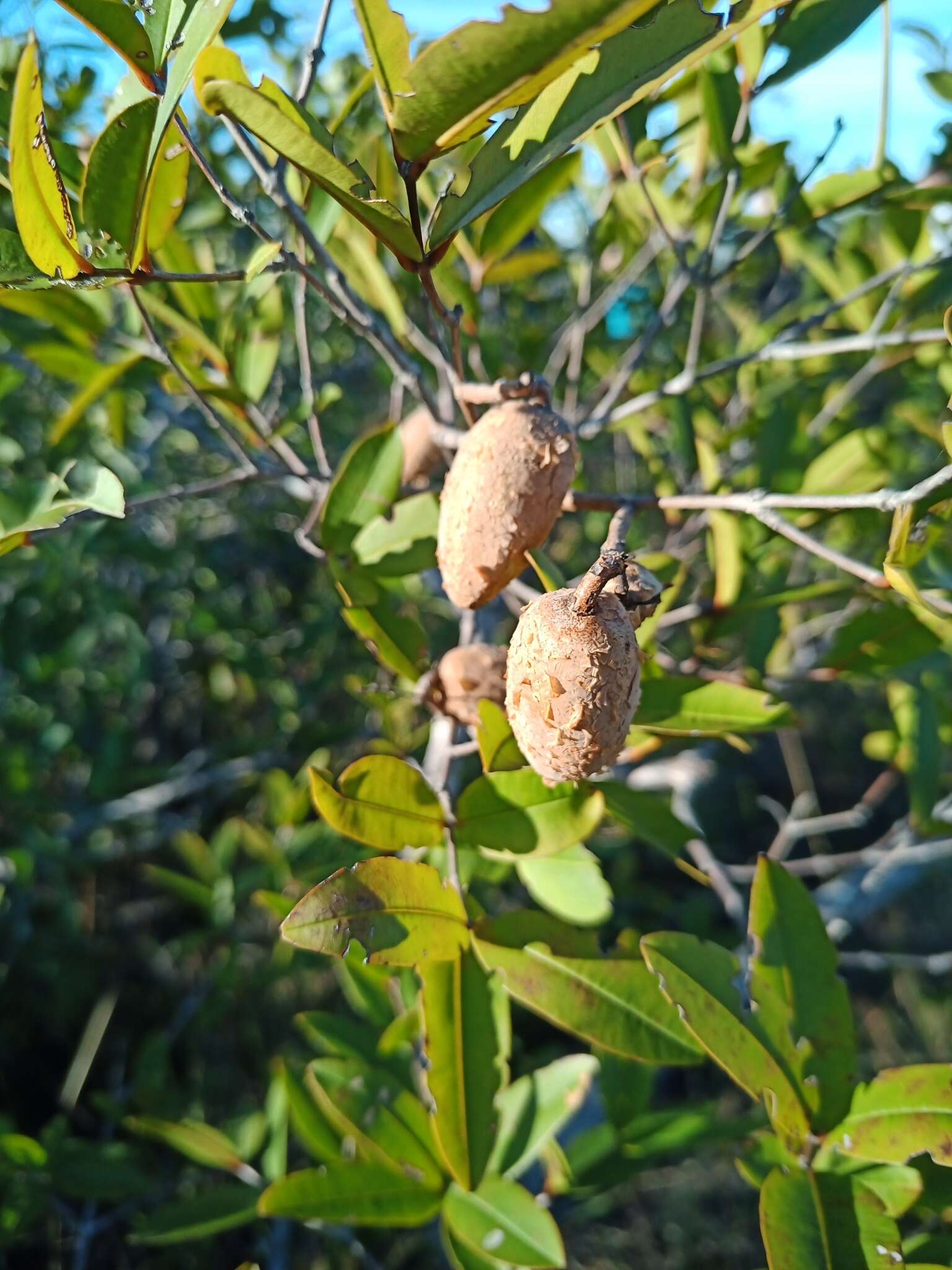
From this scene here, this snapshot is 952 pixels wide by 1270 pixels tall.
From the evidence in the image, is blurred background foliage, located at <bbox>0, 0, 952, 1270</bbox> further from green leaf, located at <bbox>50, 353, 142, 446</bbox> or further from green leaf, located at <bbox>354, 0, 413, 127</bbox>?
green leaf, located at <bbox>354, 0, 413, 127</bbox>

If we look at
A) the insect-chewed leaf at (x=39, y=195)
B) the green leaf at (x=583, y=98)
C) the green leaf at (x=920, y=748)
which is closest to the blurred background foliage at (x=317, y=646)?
the green leaf at (x=920, y=748)

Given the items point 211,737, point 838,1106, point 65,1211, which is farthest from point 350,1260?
point 838,1106

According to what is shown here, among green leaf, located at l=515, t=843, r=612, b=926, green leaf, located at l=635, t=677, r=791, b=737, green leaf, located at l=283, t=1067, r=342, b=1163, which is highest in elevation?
green leaf, located at l=635, t=677, r=791, b=737

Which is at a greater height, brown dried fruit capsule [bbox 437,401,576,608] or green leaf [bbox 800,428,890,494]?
brown dried fruit capsule [bbox 437,401,576,608]

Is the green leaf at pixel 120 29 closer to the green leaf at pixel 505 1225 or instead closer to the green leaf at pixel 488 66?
the green leaf at pixel 488 66

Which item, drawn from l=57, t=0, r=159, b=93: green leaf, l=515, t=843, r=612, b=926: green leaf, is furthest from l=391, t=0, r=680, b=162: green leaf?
l=515, t=843, r=612, b=926: green leaf

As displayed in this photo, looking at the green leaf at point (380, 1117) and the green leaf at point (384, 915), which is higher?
the green leaf at point (384, 915)

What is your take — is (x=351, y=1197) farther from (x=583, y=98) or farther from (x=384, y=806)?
(x=583, y=98)
